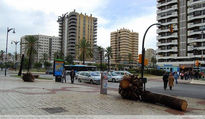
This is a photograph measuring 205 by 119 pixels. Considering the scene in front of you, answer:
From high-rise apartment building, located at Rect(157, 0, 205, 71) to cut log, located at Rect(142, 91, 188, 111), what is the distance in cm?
5790

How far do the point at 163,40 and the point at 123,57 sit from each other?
78983 mm

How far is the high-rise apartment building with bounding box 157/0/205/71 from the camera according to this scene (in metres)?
64.8

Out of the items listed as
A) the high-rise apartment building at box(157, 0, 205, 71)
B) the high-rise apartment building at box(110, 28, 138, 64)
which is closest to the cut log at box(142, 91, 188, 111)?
the high-rise apartment building at box(157, 0, 205, 71)

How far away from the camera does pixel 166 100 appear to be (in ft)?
30.6

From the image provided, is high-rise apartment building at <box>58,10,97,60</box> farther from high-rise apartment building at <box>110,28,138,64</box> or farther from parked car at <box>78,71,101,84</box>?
parked car at <box>78,71,101,84</box>

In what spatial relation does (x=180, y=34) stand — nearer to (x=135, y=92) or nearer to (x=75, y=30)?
(x=135, y=92)

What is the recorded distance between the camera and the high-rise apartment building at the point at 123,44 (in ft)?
514

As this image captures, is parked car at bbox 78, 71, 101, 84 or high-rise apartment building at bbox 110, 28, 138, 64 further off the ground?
high-rise apartment building at bbox 110, 28, 138, 64

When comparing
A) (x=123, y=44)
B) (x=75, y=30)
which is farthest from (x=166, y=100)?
(x=123, y=44)

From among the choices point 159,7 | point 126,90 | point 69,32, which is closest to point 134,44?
point 69,32

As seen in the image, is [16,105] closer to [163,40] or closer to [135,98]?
[135,98]

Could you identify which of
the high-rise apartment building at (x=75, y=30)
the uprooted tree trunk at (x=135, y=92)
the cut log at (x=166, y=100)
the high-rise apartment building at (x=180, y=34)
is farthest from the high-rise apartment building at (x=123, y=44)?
the cut log at (x=166, y=100)

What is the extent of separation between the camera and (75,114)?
274 inches

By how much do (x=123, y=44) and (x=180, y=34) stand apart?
8853cm
